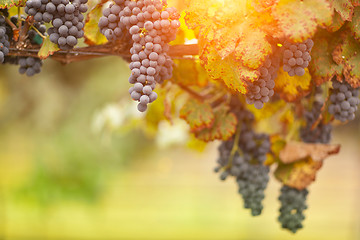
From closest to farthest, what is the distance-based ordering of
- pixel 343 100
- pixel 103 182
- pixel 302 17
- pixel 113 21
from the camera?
pixel 302 17 → pixel 113 21 → pixel 343 100 → pixel 103 182

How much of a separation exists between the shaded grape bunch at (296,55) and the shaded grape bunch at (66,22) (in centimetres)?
35

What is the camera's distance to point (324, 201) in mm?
6477

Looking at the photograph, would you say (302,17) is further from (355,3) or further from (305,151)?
(305,151)

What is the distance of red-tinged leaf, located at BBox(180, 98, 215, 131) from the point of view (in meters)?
0.96

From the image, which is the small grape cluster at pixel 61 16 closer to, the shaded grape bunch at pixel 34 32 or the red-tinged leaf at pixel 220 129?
the shaded grape bunch at pixel 34 32

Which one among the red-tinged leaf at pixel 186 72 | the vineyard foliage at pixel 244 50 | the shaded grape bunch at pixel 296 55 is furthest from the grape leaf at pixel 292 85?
the red-tinged leaf at pixel 186 72

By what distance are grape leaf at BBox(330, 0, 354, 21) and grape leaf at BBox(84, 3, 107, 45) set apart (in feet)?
1.47

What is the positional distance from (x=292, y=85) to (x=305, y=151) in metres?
0.26

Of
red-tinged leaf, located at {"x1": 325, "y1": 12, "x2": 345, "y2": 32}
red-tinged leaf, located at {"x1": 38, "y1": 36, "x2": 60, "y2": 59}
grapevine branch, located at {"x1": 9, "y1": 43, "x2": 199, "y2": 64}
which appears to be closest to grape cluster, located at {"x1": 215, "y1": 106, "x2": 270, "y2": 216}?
grapevine branch, located at {"x1": 9, "y1": 43, "x2": 199, "y2": 64}

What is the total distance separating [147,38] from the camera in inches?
27.7

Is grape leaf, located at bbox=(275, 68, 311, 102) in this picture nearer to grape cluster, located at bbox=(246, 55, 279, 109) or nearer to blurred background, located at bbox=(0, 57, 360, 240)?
grape cluster, located at bbox=(246, 55, 279, 109)

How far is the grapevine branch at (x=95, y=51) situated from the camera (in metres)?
0.83

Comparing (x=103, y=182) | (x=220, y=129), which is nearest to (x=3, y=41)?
(x=220, y=129)

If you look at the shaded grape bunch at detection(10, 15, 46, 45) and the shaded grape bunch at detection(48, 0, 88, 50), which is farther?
the shaded grape bunch at detection(10, 15, 46, 45)
